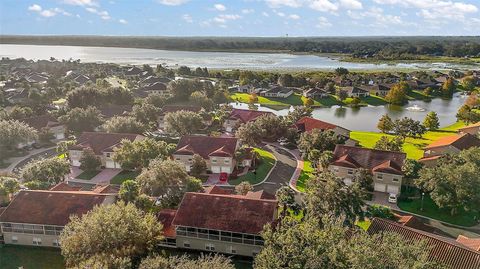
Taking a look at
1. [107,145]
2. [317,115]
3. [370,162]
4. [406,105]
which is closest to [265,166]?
[370,162]

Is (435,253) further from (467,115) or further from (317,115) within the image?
(317,115)

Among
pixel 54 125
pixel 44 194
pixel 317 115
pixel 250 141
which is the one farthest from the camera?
pixel 317 115

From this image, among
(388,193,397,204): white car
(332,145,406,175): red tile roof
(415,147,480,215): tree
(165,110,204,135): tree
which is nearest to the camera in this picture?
(415,147,480,215): tree

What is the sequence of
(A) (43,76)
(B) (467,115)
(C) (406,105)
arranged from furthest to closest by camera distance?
(A) (43,76), (C) (406,105), (B) (467,115)

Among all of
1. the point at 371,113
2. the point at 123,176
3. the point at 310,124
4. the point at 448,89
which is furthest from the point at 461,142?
the point at 448,89

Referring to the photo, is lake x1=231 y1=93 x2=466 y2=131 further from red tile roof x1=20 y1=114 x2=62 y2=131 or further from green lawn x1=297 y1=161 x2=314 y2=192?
red tile roof x1=20 y1=114 x2=62 y2=131

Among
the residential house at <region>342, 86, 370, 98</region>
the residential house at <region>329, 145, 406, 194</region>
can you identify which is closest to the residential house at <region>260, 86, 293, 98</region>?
the residential house at <region>342, 86, 370, 98</region>
